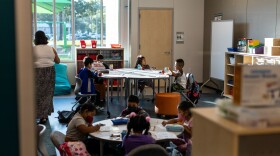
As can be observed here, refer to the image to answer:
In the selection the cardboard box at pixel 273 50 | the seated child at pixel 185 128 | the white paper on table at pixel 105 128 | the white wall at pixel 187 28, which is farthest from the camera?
the white wall at pixel 187 28

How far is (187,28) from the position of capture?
10477 millimetres

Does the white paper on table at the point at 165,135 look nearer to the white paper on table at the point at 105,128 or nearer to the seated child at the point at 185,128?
the seated child at the point at 185,128

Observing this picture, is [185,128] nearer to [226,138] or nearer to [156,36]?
[226,138]

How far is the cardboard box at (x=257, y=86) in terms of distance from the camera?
1561 millimetres

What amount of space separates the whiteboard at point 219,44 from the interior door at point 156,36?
4.37 feet

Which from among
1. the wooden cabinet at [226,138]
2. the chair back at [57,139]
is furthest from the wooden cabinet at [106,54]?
the wooden cabinet at [226,138]

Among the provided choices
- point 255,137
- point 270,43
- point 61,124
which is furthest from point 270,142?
point 270,43

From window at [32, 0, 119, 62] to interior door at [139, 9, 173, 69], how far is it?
2.51 ft

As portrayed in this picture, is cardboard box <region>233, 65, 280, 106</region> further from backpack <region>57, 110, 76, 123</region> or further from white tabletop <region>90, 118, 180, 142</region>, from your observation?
backpack <region>57, 110, 76, 123</region>

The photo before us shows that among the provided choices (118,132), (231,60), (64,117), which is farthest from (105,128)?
(231,60)

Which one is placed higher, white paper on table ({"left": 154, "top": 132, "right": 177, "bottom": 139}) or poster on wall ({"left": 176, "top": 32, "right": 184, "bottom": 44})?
poster on wall ({"left": 176, "top": 32, "right": 184, "bottom": 44})

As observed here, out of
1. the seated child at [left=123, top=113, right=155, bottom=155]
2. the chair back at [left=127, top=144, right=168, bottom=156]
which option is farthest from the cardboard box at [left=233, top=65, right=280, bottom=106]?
the seated child at [left=123, top=113, right=155, bottom=155]

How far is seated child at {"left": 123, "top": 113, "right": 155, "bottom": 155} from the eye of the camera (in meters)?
3.34

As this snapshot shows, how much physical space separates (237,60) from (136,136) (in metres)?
5.54
